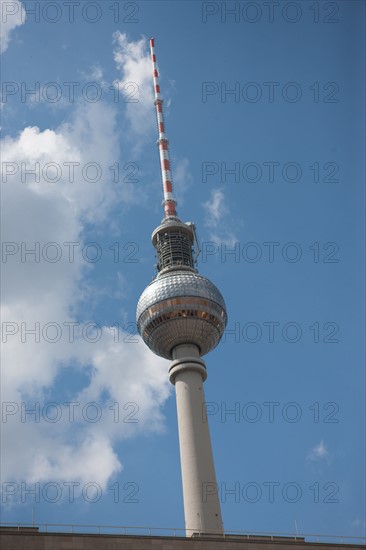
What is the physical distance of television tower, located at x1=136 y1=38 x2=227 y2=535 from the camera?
77500 millimetres

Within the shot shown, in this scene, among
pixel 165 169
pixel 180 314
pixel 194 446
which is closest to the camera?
pixel 194 446

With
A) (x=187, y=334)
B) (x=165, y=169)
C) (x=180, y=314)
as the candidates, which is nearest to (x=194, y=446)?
(x=187, y=334)

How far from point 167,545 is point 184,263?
50.5 metres

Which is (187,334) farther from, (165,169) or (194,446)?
(165,169)

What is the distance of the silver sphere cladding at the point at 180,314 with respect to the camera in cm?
8925

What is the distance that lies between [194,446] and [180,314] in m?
16.4

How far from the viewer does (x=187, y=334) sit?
89438 mm

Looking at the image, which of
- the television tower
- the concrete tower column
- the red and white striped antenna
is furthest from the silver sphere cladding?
the red and white striped antenna

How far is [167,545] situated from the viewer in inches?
1992

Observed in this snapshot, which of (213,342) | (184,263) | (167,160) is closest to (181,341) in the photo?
(213,342)

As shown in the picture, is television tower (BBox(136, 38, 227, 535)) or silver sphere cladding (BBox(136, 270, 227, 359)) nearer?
television tower (BBox(136, 38, 227, 535))

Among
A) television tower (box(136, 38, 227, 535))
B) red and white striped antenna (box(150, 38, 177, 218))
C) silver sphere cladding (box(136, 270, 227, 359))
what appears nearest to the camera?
television tower (box(136, 38, 227, 535))

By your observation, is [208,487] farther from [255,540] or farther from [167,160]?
[167,160]

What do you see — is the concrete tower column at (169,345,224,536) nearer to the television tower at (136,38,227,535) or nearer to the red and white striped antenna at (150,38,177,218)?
the television tower at (136,38,227,535)
